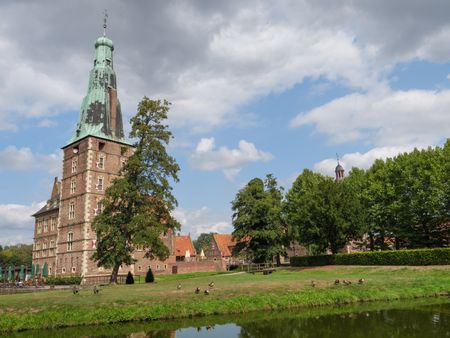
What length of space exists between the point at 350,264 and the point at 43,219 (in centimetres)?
4921

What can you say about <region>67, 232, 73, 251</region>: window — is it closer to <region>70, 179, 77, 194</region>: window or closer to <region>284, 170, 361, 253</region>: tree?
<region>70, 179, 77, 194</region>: window

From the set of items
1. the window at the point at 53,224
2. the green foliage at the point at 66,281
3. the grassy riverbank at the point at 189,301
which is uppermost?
the window at the point at 53,224

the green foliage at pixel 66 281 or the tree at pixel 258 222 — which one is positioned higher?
the tree at pixel 258 222

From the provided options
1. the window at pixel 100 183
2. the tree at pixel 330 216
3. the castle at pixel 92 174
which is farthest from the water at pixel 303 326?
the window at pixel 100 183

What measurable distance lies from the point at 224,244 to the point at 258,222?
117ft

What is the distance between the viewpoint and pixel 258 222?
5050 cm

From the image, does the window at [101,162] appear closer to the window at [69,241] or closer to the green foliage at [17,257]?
the window at [69,241]

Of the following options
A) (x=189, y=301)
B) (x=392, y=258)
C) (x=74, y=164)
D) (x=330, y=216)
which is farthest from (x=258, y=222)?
(x=189, y=301)

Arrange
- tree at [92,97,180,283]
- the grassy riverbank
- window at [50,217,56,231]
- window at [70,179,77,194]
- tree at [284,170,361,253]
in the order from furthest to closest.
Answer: window at [50,217,56,231]
window at [70,179,77,194]
tree at [284,170,361,253]
tree at [92,97,180,283]
the grassy riverbank

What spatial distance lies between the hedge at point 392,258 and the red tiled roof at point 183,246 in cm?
3622

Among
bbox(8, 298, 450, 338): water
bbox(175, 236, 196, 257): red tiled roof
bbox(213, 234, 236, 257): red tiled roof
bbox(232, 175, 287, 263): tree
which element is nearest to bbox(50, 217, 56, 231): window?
bbox(175, 236, 196, 257): red tiled roof

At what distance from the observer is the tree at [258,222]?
50.1 metres

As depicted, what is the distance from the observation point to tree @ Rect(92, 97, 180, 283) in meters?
30.9

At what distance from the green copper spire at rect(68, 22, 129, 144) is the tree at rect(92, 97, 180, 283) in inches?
899
